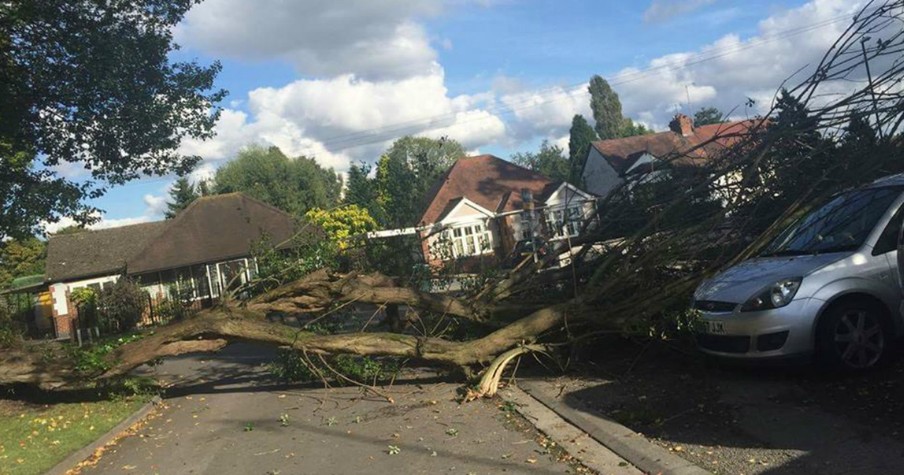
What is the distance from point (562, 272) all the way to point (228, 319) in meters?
4.73

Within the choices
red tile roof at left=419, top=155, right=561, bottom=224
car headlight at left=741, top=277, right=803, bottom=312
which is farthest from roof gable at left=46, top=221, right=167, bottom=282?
car headlight at left=741, top=277, right=803, bottom=312

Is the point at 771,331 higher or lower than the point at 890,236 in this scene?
lower

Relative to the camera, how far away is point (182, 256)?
3212 cm

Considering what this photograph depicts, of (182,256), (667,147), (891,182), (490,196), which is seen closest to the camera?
(891,182)

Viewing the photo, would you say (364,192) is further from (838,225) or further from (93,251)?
(838,225)

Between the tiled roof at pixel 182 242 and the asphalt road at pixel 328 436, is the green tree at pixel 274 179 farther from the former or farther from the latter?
the asphalt road at pixel 328 436

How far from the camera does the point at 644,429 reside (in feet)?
19.3

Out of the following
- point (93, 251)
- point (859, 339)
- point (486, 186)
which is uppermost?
point (486, 186)

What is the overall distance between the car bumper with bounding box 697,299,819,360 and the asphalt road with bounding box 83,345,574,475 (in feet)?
6.92

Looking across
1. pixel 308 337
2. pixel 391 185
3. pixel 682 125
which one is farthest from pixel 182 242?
pixel 682 125

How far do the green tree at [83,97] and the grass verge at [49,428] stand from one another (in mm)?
5029

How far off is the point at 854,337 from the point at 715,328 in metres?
1.17

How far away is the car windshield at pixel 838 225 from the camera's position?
21.8 feet

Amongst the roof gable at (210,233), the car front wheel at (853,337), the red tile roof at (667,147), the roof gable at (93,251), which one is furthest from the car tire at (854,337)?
the roof gable at (93,251)
